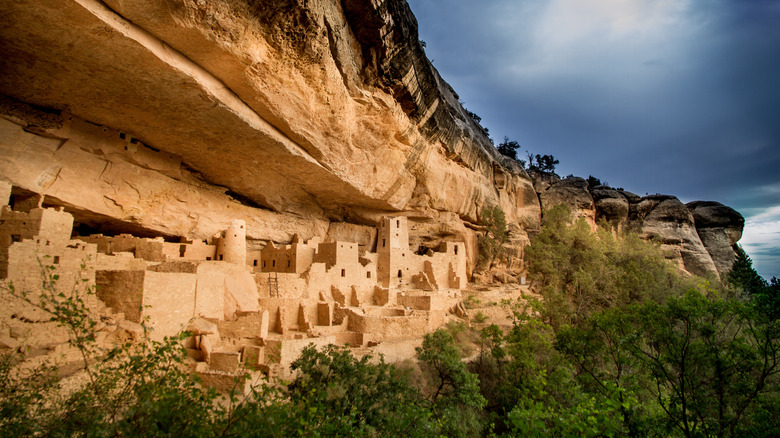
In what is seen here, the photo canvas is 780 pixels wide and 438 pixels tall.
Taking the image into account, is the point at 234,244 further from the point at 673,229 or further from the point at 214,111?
the point at 673,229

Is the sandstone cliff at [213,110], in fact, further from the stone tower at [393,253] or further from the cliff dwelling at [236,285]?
the stone tower at [393,253]

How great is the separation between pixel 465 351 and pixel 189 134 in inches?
484

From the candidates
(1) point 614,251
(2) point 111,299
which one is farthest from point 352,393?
(1) point 614,251

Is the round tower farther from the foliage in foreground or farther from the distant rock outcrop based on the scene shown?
the distant rock outcrop

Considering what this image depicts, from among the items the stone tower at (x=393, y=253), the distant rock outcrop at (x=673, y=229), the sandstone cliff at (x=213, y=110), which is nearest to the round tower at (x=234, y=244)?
the sandstone cliff at (x=213, y=110)

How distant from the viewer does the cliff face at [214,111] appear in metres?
9.34

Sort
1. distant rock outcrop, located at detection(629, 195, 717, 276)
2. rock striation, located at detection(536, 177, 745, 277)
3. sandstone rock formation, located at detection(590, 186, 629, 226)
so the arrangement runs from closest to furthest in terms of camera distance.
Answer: distant rock outcrop, located at detection(629, 195, 717, 276) < rock striation, located at detection(536, 177, 745, 277) < sandstone rock formation, located at detection(590, 186, 629, 226)

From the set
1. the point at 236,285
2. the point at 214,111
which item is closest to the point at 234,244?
the point at 236,285

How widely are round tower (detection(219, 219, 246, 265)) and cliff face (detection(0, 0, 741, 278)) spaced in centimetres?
146

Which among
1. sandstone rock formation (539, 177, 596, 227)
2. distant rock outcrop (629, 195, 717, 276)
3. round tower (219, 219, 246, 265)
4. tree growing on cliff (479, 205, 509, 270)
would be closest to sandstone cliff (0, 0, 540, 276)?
round tower (219, 219, 246, 265)

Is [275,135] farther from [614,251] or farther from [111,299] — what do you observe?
[614,251]

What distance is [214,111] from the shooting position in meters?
11.9

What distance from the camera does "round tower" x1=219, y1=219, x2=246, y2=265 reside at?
15.3 meters

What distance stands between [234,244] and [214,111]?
212 inches
